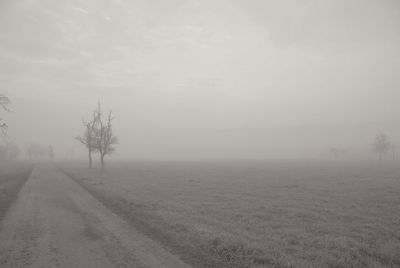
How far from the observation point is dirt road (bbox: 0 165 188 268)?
895 centimetres

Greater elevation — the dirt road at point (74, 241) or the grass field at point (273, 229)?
the dirt road at point (74, 241)

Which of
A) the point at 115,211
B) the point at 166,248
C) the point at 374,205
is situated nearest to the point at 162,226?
the point at 166,248

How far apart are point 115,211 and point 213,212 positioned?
18.8 ft

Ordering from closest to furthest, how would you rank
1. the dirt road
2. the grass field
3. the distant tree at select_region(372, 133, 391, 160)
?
1. the dirt road
2. the grass field
3. the distant tree at select_region(372, 133, 391, 160)

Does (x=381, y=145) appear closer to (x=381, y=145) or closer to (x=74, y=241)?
(x=381, y=145)

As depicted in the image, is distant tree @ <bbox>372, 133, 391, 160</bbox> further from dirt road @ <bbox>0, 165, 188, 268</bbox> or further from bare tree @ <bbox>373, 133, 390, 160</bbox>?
dirt road @ <bbox>0, 165, 188, 268</bbox>

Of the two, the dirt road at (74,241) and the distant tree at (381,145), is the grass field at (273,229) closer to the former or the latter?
the dirt road at (74,241)

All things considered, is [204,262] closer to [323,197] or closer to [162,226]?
[162,226]

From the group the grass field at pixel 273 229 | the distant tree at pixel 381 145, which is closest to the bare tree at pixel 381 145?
the distant tree at pixel 381 145

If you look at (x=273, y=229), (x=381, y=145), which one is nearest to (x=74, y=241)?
(x=273, y=229)

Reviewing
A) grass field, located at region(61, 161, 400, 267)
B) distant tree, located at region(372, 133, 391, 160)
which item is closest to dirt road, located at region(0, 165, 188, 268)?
grass field, located at region(61, 161, 400, 267)

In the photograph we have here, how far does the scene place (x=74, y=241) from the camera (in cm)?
1091

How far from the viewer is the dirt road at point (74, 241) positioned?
8.95m

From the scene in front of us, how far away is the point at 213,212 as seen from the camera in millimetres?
17500
